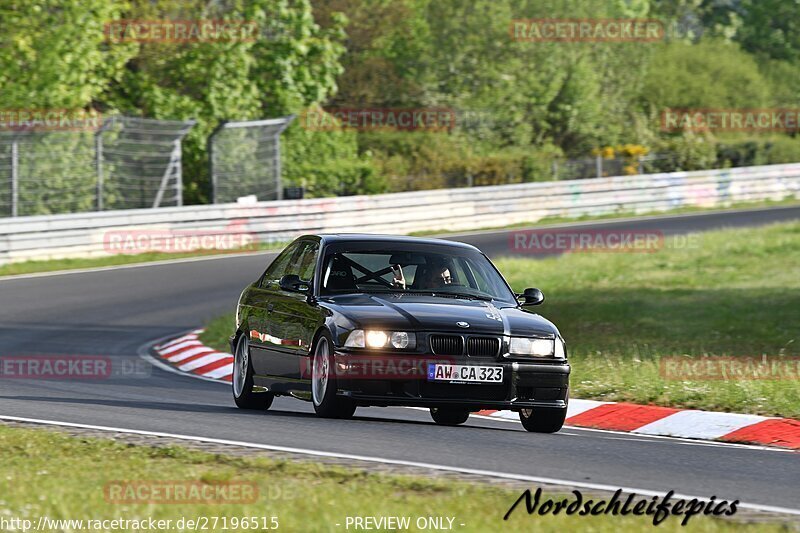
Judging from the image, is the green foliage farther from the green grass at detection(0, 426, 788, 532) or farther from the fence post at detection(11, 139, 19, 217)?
the green grass at detection(0, 426, 788, 532)

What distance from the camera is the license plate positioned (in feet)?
33.1

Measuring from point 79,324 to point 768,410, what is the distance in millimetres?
11597

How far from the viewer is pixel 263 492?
719 cm

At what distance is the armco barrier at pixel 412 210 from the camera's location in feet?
94.6

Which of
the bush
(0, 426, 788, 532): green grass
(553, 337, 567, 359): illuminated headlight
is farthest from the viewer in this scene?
the bush

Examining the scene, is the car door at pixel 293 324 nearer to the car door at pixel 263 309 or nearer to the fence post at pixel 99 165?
the car door at pixel 263 309

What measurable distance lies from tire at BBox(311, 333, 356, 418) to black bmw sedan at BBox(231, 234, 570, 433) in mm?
11

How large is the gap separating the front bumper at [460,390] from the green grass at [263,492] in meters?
1.69

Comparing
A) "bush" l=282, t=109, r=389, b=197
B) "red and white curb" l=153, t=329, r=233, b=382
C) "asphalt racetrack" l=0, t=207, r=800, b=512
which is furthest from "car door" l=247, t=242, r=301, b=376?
"bush" l=282, t=109, r=389, b=197

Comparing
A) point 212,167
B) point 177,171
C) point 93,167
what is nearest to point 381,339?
point 93,167

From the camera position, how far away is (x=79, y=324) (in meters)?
20.5

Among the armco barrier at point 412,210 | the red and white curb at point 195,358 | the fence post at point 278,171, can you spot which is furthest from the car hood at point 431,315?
the fence post at point 278,171

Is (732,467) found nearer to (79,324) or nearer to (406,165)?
(79,324)

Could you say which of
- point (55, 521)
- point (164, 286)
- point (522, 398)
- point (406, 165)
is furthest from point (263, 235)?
point (55, 521)
